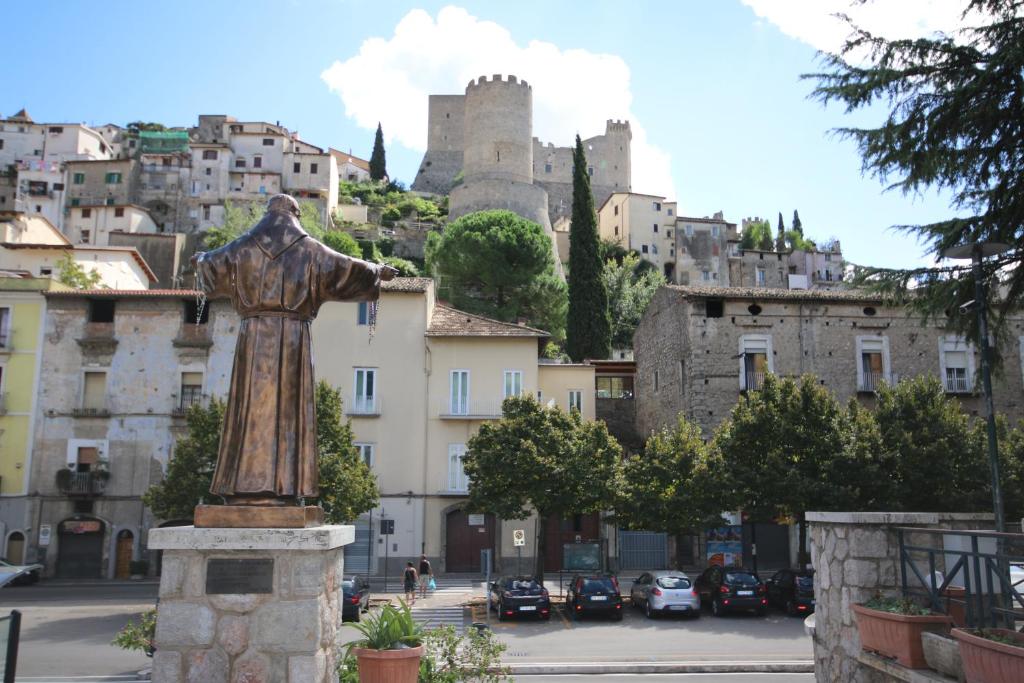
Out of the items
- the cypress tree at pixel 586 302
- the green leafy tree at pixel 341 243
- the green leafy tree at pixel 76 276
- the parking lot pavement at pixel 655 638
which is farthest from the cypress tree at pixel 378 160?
the parking lot pavement at pixel 655 638

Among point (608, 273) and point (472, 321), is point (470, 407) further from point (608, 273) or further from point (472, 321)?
point (608, 273)

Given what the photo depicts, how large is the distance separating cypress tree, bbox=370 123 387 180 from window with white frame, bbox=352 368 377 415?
7940 centimetres

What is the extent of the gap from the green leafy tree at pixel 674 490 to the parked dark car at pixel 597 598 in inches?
166

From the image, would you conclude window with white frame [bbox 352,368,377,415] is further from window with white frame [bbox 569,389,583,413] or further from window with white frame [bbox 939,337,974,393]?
window with white frame [bbox 939,337,974,393]

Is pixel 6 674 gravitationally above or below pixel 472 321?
below

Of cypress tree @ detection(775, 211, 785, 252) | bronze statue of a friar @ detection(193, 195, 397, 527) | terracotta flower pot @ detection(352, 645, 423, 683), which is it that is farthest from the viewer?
cypress tree @ detection(775, 211, 785, 252)

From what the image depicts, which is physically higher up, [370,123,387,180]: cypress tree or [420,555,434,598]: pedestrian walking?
[370,123,387,180]: cypress tree

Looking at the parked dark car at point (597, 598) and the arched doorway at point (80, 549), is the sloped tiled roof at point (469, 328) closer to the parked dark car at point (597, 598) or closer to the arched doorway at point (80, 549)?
the parked dark car at point (597, 598)

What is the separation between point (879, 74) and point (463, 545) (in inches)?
960

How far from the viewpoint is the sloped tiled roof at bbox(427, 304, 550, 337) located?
33.3m

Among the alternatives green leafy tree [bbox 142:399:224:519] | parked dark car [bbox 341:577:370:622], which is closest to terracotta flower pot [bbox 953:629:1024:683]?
parked dark car [bbox 341:577:370:622]

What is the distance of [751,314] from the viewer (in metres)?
34.5

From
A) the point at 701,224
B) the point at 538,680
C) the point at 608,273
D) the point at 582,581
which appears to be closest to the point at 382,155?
the point at 701,224

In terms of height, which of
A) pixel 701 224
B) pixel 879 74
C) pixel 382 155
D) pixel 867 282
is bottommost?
pixel 867 282
